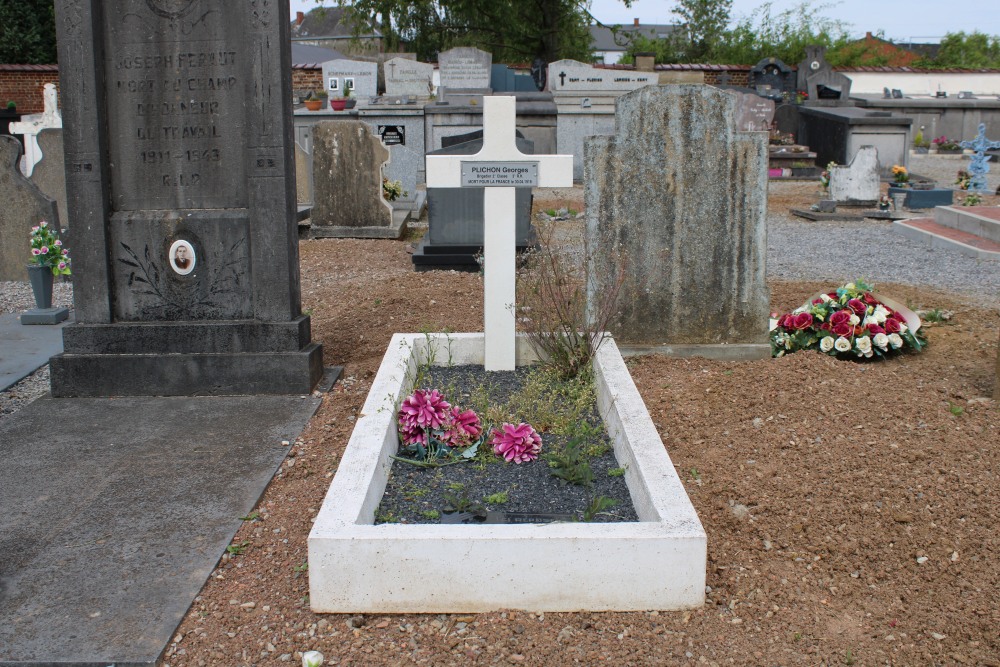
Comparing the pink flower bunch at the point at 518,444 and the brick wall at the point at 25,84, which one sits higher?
the brick wall at the point at 25,84

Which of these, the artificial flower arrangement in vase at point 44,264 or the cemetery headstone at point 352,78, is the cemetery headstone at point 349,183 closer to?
the artificial flower arrangement in vase at point 44,264

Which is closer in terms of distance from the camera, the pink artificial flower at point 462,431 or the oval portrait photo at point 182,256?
the pink artificial flower at point 462,431

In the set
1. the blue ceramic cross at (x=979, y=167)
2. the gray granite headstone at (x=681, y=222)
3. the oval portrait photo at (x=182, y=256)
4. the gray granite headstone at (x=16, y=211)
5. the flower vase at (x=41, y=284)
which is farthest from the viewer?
Answer: the blue ceramic cross at (x=979, y=167)

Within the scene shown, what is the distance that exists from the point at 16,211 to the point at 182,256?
13.8ft

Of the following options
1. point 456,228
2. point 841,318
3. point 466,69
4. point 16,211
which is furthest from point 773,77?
point 841,318

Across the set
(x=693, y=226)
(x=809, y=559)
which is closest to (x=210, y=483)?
(x=809, y=559)

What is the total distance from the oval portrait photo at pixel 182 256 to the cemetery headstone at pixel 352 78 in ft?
56.1

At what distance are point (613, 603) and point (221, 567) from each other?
1343 millimetres

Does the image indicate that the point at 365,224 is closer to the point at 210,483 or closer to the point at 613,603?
the point at 210,483

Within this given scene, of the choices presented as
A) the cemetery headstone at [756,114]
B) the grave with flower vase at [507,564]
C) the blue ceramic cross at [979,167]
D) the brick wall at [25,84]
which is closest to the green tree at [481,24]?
the brick wall at [25,84]

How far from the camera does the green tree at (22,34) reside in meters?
28.1

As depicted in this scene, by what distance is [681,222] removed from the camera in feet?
17.8

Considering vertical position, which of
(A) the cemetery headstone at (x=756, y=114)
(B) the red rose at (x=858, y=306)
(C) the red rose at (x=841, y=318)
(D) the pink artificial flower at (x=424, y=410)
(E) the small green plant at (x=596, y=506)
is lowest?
(E) the small green plant at (x=596, y=506)

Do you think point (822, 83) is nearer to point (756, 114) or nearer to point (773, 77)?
point (773, 77)
